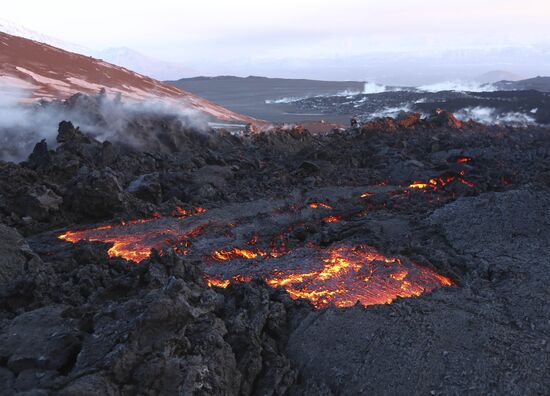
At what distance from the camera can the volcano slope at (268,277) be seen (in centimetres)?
460

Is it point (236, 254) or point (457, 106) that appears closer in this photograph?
point (236, 254)

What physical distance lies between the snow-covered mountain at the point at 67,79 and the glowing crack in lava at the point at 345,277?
21937 mm

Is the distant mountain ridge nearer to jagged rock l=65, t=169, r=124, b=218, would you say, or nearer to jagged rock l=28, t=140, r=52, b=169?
jagged rock l=28, t=140, r=52, b=169

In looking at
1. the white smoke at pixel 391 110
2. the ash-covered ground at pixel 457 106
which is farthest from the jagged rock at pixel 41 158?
the white smoke at pixel 391 110

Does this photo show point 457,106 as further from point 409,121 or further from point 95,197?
point 95,197

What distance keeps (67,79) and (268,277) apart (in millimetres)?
32525

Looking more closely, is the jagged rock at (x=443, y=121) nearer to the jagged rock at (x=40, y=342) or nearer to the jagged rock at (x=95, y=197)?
the jagged rock at (x=95, y=197)

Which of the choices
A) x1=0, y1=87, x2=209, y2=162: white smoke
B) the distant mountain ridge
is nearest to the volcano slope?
x1=0, y1=87, x2=209, y2=162: white smoke

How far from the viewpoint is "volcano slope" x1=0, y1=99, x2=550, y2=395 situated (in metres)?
4.60

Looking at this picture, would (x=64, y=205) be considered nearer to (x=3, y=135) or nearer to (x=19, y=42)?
(x=3, y=135)

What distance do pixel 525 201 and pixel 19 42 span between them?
41147mm

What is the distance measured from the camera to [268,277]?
316 inches

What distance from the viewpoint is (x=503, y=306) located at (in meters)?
6.77

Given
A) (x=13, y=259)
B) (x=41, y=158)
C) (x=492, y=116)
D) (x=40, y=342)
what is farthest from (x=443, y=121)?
(x=40, y=342)
